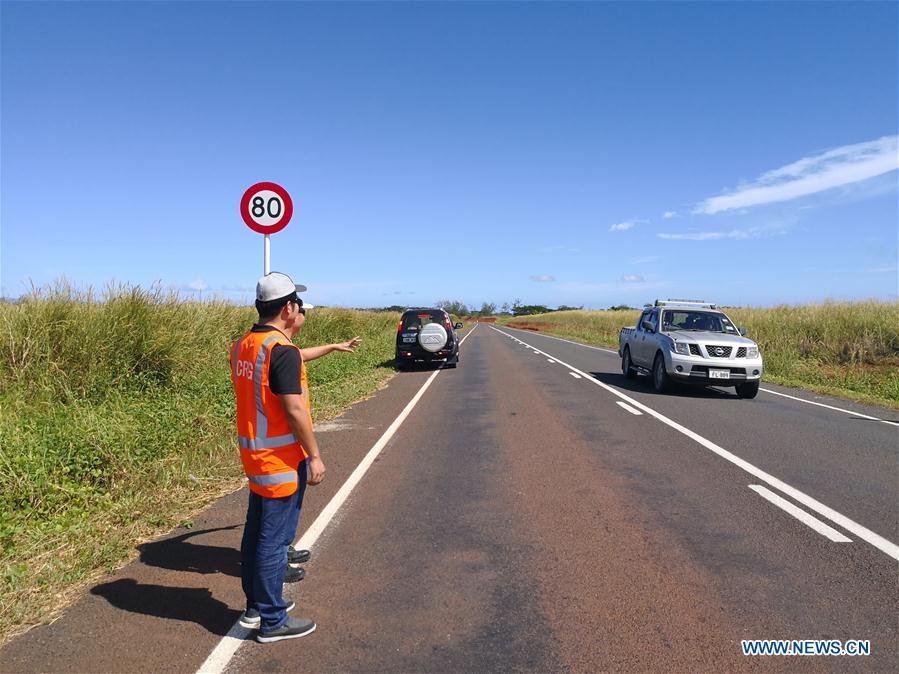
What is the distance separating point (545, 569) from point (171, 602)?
8.03 ft

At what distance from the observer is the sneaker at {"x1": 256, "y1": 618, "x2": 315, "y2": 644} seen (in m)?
3.28

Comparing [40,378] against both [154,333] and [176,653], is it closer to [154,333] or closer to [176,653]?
[154,333]

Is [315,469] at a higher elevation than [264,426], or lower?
lower

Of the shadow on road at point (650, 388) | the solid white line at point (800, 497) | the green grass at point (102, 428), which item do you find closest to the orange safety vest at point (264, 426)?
the green grass at point (102, 428)

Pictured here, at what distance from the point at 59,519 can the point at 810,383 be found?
1779cm

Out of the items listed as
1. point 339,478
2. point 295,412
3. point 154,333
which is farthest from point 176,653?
point 154,333

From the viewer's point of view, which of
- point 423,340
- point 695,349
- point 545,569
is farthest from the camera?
point 423,340

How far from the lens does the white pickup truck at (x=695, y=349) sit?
1259 cm

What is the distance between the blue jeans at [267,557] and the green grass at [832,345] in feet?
49.7

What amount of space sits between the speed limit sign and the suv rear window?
1114cm

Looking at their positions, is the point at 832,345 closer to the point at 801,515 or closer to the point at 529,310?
the point at 801,515

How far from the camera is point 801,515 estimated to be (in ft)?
17.1

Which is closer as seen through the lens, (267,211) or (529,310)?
(267,211)

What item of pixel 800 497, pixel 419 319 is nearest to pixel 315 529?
pixel 800 497
